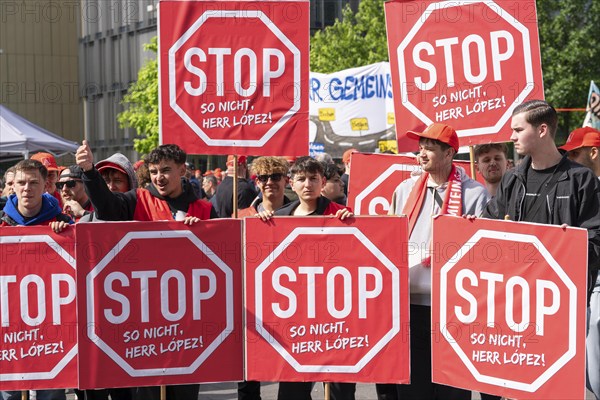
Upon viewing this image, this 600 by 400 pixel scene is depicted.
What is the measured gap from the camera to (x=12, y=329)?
5492 millimetres

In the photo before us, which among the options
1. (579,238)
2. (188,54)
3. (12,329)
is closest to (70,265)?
Answer: (12,329)

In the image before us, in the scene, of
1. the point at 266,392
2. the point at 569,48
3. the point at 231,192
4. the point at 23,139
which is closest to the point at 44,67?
the point at 569,48

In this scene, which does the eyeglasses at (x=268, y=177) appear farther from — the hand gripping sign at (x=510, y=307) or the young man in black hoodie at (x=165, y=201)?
the hand gripping sign at (x=510, y=307)

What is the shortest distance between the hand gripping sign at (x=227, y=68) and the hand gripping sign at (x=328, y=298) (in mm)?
846

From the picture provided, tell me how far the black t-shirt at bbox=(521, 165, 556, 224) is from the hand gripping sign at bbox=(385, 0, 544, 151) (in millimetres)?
1074

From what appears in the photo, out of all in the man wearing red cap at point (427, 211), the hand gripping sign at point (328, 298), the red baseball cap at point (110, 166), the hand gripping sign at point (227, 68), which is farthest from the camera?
the red baseball cap at point (110, 166)

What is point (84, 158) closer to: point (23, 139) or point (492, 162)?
point (492, 162)

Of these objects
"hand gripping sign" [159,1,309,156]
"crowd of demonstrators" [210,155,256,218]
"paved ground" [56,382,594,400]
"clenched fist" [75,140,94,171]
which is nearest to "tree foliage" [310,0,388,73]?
"crowd of demonstrators" [210,155,256,218]

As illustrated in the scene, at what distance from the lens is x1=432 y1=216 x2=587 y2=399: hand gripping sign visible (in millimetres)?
4945

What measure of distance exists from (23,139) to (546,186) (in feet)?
43.4

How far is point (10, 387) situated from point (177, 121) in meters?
1.88

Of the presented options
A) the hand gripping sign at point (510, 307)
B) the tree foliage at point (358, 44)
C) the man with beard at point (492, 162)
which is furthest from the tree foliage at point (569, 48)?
the hand gripping sign at point (510, 307)

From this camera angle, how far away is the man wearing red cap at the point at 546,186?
16.6ft

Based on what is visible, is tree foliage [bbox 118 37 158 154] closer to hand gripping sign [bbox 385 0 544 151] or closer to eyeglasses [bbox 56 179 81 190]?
eyeglasses [bbox 56 179 81 190]
